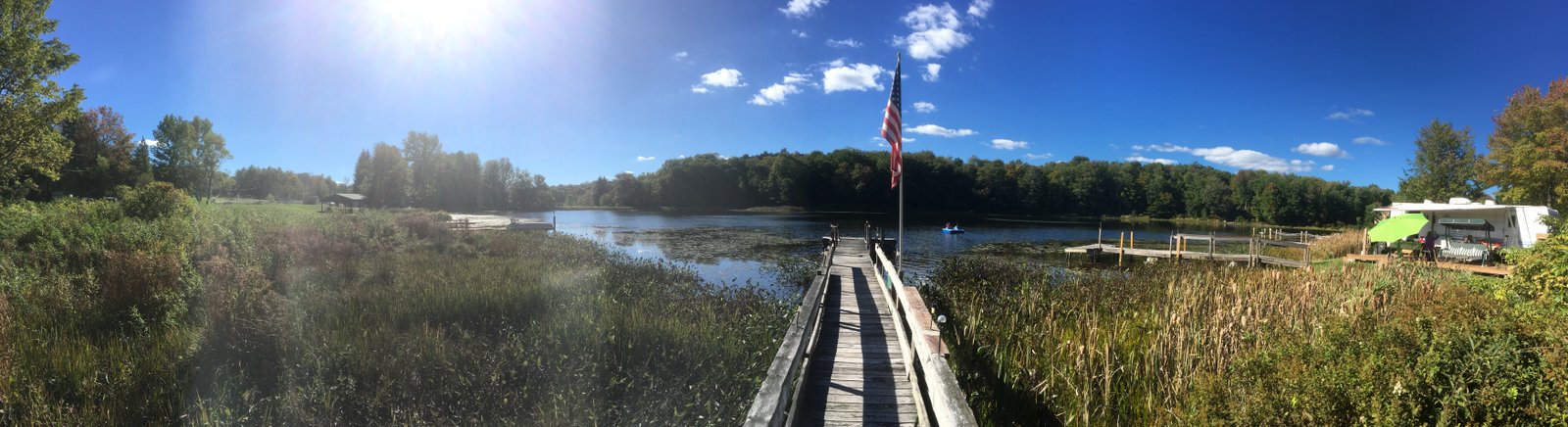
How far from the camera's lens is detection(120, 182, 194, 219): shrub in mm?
16969

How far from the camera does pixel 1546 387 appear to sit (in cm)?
397

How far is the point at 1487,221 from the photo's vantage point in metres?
19.0

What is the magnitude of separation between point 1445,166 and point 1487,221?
33.6 metres

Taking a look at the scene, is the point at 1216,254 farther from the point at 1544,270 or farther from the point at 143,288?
the point at 143,288

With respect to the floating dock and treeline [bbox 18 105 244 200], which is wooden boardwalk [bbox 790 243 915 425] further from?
treeline [bbox 18 105 244 200]

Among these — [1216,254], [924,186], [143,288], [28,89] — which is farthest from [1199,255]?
[924,186]

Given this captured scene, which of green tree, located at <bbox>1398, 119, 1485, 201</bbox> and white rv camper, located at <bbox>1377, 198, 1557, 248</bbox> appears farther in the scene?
green tree, located at <bbox>1398, 119, 1485, 201</bbox>

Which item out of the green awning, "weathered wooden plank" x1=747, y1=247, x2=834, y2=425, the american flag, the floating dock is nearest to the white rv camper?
the green awning

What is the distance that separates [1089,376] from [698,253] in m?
20.5

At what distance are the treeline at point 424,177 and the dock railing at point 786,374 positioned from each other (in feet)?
291

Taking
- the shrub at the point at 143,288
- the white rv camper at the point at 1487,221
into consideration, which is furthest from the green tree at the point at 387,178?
the white rv camper at the point at 1487,221

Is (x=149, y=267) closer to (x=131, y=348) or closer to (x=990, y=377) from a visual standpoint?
(x=131, y=348)

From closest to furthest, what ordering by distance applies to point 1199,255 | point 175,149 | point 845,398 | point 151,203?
1. point 845,398
2. point 151,203
3. point 1199,255
4. point 175,149

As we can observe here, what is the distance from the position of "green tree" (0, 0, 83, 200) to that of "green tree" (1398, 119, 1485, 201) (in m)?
74.7
